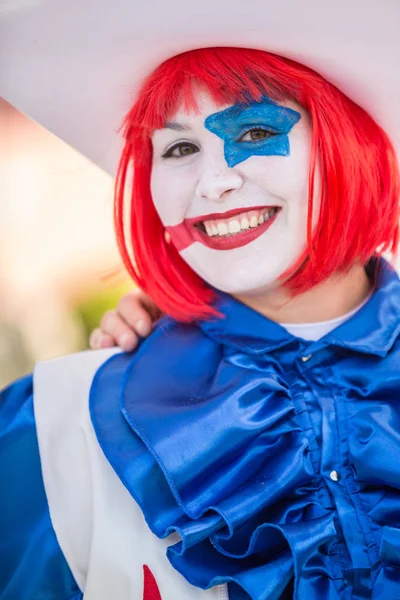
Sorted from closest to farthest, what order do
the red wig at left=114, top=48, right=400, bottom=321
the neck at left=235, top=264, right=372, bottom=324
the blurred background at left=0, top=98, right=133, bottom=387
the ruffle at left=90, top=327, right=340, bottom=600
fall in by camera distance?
the ruffle at left=90, top=327, right=340, bottom=600 < the red wig at left=114, top=48, right=400, bottom=321 < the neck at left=235, top=264, right=372, bottom=324 < the blurred background at left=0, top=98, right=133, bottom=387

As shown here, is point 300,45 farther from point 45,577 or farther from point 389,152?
point 45,577

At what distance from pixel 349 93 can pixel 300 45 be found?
0.15 metres

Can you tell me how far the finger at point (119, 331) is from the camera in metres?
1.36

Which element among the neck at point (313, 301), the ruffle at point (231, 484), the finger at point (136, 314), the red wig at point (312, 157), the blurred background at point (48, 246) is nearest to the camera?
the ruffle at point (231, 484)

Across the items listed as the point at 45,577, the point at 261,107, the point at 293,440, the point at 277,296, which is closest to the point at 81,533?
the point at 45,577

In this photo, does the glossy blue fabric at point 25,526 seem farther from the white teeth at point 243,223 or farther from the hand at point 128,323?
the white teeth at point 243,223

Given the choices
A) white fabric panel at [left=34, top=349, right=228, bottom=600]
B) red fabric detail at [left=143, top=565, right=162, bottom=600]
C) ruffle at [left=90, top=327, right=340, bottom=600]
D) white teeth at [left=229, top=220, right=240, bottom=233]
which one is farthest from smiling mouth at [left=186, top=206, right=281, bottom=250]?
red fabric detail at [left=143, top=565, right=162, bottom=600]

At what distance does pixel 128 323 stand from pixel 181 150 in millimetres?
387

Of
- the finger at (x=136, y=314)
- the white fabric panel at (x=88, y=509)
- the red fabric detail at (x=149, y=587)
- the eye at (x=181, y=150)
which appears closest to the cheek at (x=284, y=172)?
the eye at (x=181, y=150)

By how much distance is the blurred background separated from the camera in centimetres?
164

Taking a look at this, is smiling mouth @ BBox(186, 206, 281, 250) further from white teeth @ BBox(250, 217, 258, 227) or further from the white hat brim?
the white hat brim

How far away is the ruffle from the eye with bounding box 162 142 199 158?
412 mm

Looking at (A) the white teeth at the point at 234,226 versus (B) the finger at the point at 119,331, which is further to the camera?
(B) the finger at the point at 119,331

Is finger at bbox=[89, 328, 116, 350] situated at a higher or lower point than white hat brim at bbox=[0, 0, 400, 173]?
lower
